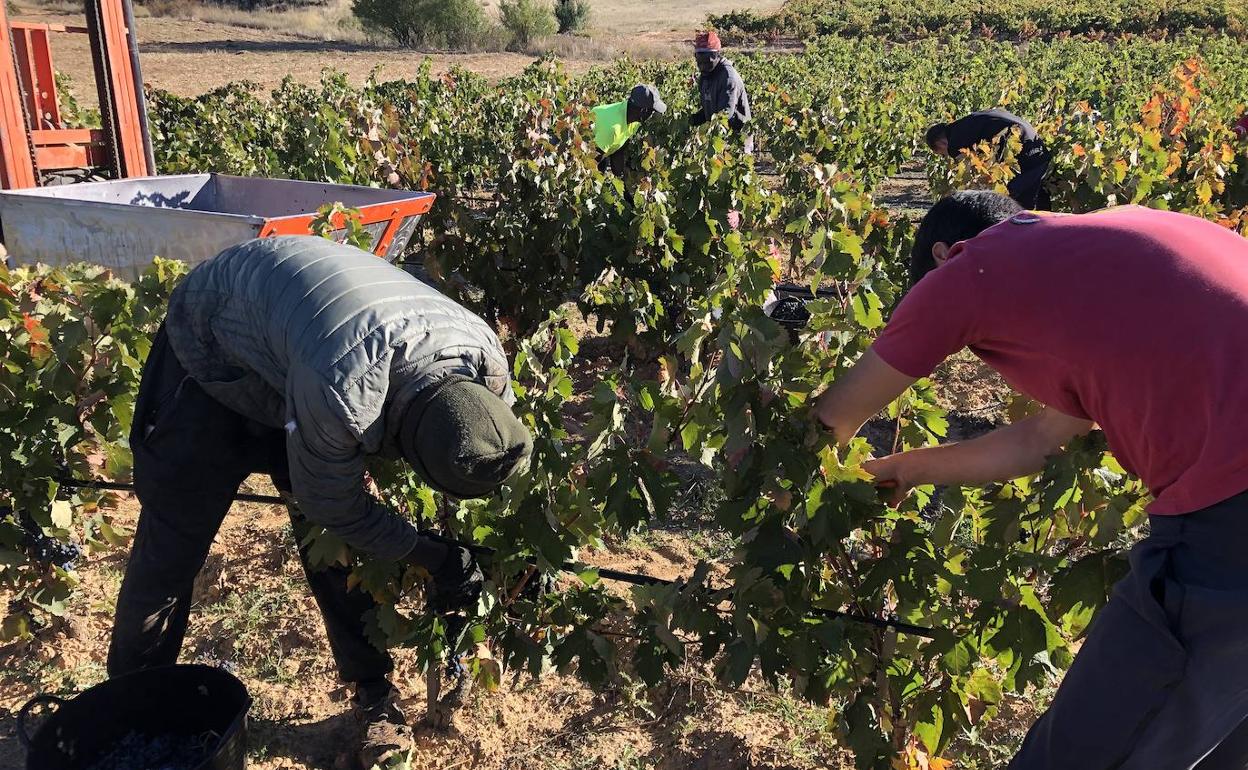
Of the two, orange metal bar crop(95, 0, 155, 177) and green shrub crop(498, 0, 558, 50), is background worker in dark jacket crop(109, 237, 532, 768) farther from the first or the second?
green shrub crop(498, 0, 558, 50)

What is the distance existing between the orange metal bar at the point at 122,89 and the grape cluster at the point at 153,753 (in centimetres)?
472

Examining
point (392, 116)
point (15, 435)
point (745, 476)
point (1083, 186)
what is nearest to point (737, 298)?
point (745, 476)

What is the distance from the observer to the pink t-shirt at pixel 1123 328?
148 cm

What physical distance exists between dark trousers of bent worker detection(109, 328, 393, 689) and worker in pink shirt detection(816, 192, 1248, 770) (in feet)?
5.05

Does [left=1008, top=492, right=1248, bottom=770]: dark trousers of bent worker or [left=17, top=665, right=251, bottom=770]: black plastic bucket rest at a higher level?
[left=1008, top=492, right=1248, bottom=770]: dark trousers of bent worker

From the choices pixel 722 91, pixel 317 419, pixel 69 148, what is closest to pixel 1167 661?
pixel 317 419

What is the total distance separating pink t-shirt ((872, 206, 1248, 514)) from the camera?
4.85 ft

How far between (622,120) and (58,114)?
4385 millimetres

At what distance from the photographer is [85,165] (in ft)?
20.5

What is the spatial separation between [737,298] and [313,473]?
1248 mm

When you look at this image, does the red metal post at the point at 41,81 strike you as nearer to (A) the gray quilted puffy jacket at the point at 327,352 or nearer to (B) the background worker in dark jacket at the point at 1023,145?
(A) the gray quilted puffy jacket at the point at 327,352

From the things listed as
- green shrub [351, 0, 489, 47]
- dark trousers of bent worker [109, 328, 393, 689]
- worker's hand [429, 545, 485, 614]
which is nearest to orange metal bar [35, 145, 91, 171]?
dark trousers of bent worker [109, 328, 393, 689]

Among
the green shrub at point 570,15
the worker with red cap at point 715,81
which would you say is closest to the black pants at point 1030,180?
the worker with red cap at point 715,81

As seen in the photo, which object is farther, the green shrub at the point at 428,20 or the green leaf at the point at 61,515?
the green shrub at the point at 428,20
